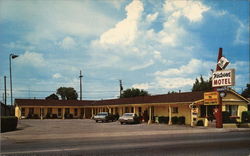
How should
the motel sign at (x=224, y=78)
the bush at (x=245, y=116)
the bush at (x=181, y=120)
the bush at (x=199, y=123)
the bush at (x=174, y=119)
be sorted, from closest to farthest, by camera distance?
the motel sign at (x=224, y=78) < the bush at (x=199, y=123) < the bush at (x=245, y=116) < the bush at (x=181, y=120) < the bush at (x=174, y=119)

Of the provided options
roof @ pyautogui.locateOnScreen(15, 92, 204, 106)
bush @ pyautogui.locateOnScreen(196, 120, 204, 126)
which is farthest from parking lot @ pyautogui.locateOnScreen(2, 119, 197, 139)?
roof @ pyautogui.locateOnScreen(15, 92, 204, 106)

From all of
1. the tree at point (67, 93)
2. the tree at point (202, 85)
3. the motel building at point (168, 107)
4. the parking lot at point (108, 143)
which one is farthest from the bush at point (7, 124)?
the tree at point (67, 93)

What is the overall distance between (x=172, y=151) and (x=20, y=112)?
47374mm

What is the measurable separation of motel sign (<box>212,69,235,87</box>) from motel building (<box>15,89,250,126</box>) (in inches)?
47.0

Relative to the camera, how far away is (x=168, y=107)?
128ft

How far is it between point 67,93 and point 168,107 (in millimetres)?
75169

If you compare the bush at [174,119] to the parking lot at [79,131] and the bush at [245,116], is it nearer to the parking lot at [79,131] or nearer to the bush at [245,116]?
the parking lot at [79,131]

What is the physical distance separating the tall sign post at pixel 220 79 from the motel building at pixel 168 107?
582mm

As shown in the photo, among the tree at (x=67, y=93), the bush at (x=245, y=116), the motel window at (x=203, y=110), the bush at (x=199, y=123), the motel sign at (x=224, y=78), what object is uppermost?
the motel sign at (x=224, y=78)

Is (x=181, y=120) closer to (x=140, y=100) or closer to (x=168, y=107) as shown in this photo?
(x=168, y=107)

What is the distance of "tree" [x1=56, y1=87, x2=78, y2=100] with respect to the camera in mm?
109500

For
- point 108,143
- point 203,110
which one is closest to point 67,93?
point 203,110

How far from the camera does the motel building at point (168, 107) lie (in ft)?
111

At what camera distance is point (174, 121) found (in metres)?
36.4
